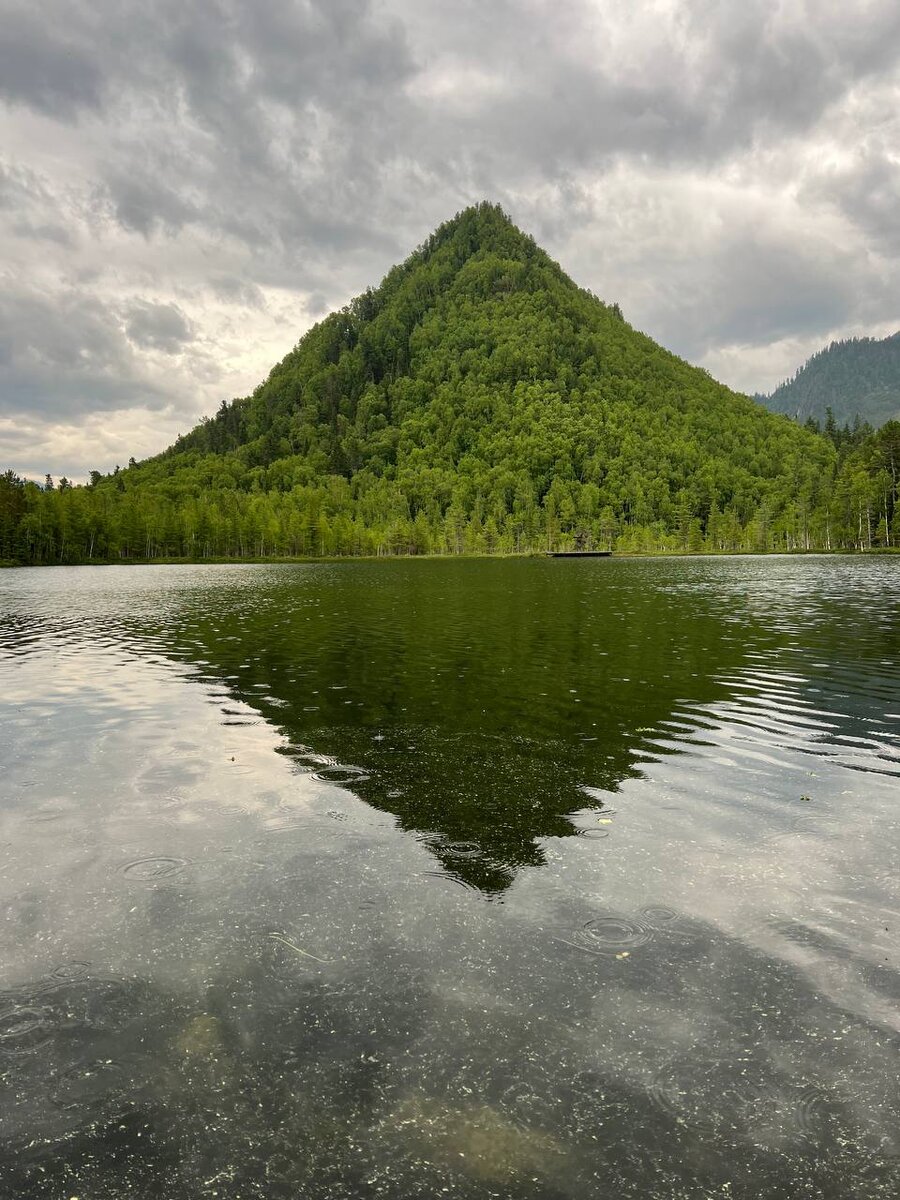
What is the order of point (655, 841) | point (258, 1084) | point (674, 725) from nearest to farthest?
1. point (258, 1084)
2. point (655, 841)
3. point (674, 725)

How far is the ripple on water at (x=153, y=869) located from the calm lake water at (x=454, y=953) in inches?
3.5

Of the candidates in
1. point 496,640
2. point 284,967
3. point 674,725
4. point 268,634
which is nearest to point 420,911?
point 284,967

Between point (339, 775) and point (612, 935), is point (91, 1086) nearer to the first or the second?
point (612, 935)

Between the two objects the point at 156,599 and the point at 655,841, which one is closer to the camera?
the point at 655,841

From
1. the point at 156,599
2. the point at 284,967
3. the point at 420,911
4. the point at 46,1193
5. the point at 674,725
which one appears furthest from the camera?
the point at 156,599

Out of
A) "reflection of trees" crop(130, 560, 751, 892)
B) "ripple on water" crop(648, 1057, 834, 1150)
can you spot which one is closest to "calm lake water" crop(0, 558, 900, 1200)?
"ripple on water" crop(648, 1057, 834, 1150)

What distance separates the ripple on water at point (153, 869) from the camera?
11.0 meters

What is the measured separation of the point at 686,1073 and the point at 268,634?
39.7 meters

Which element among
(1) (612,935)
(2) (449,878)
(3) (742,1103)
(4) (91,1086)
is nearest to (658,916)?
(1) (612,935)

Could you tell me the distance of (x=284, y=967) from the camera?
835 centimetres

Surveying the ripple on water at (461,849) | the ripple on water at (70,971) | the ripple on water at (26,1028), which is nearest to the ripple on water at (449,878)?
the ripple on water at (461,849)

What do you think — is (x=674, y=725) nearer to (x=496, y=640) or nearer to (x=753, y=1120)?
(x=753, y=1120)

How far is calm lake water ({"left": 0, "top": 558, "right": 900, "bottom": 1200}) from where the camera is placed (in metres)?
5.68

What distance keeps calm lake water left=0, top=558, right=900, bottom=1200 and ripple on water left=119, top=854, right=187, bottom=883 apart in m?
0.09
